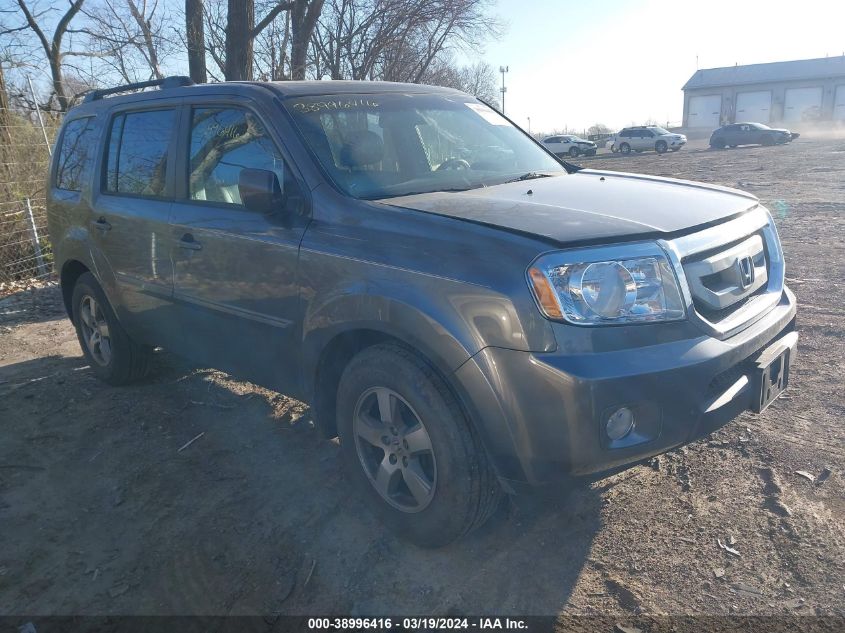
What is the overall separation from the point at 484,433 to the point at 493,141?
86.0 inches

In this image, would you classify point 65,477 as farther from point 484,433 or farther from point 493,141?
point 493,141

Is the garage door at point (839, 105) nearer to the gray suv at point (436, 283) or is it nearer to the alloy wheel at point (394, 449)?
the gray suv at point (436, 283)

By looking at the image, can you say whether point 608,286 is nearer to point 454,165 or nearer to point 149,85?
point 454,165

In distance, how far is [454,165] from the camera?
147 inches

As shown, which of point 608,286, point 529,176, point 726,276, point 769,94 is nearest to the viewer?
point 608,286

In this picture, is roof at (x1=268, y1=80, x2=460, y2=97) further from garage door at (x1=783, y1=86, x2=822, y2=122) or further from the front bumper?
garage door at (x1=783, y1=86, x2=822, y2=122)

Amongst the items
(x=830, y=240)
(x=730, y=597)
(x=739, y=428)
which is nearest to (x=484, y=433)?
(x=730, y=597)

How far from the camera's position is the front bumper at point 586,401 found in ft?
7.64

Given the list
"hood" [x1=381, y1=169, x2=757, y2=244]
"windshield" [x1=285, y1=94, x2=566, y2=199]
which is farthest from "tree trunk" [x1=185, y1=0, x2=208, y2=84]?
"hood" [x1=381, y1=169, x2=757, y2=244]

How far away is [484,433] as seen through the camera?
2.55m

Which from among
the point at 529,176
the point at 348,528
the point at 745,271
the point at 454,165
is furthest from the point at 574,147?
the point at 348,528

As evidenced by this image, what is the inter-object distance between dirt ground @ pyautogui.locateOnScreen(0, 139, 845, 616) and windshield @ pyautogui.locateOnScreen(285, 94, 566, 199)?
5.23ft

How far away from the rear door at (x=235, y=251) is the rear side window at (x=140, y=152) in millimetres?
235

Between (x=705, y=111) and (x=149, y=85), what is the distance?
72.7 metres
